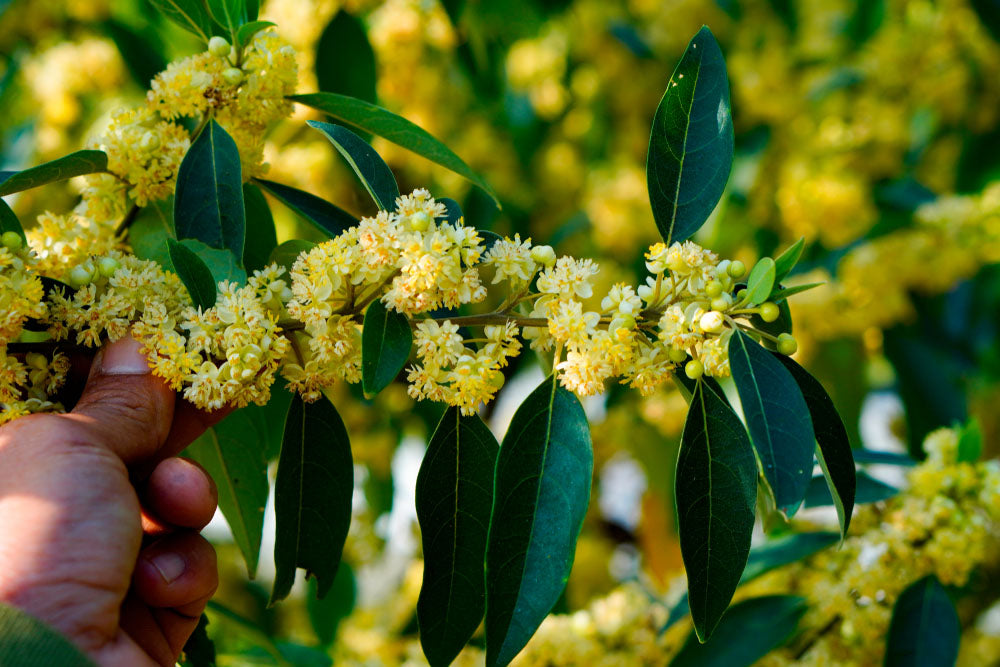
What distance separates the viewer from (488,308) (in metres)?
3.12

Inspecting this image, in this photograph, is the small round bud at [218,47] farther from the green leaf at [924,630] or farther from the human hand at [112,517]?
the green leaf at [924,630]

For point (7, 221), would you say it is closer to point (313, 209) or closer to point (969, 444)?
point (313, 209)

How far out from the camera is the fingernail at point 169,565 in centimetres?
103

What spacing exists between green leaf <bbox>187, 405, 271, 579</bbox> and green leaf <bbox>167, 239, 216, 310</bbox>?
321 millimetres

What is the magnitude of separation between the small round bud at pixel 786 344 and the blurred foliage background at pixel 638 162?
4.93ft

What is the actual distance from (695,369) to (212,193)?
696 mm

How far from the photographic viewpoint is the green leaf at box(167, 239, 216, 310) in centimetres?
102

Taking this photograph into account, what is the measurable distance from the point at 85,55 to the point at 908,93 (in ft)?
9.64

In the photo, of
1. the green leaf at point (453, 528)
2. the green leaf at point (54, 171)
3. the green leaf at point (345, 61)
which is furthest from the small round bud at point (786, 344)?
the green leaf at point (345, 61)

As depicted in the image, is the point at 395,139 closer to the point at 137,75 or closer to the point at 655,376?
the point at 655,376

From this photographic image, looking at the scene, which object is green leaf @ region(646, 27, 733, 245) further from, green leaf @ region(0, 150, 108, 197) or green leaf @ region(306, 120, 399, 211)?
green leaf @ region(0, 150, 108, 197)

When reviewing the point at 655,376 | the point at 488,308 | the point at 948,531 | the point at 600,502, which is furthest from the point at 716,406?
the point at 600,502

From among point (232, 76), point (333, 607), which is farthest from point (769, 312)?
point (333, 607)

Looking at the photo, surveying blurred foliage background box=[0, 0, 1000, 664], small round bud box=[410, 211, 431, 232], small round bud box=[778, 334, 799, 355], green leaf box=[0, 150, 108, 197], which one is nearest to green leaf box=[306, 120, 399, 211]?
small round bud box=[410, 211, 431, 232]
